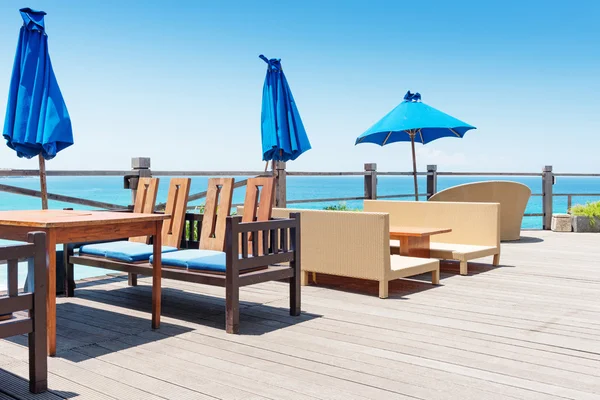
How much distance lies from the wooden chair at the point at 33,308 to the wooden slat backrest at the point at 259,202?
1472 mm

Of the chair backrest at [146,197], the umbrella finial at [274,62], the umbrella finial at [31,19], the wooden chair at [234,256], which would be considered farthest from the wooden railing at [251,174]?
the umbrella finial at [274,62]

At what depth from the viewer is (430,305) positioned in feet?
13.1

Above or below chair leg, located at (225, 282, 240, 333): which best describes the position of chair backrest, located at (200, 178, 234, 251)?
above

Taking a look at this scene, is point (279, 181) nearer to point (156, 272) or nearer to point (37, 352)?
point (156, 272)

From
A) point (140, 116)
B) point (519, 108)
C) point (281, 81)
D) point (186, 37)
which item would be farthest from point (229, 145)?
point (281, 81)

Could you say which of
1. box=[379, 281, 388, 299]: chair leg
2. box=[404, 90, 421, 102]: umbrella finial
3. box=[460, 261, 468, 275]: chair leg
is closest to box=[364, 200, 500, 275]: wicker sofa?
box=[460, 261, 468, 275]: chair leg

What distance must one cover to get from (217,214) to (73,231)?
1.37 m

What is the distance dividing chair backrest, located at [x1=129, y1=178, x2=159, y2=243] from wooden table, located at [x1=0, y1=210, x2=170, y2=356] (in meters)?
1.15

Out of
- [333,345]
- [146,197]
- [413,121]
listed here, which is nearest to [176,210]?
[146,197]

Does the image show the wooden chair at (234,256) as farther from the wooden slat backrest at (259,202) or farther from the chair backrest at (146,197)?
the chair backrest at (146,197)

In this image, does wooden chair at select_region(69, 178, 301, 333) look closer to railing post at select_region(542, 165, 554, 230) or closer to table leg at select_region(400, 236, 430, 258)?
table leg at select_region(400, 236, 430, 258)

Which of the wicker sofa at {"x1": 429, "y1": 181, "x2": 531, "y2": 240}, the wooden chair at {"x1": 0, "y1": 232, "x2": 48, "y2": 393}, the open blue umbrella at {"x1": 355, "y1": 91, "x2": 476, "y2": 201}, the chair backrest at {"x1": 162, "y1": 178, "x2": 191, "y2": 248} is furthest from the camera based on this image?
the wicker sofa at {"x1": 429, "y1": 181, "x2": 531, "y2": 240}

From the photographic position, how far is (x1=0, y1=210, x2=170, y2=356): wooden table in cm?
283

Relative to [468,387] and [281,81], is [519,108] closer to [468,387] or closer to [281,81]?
[281,81]
